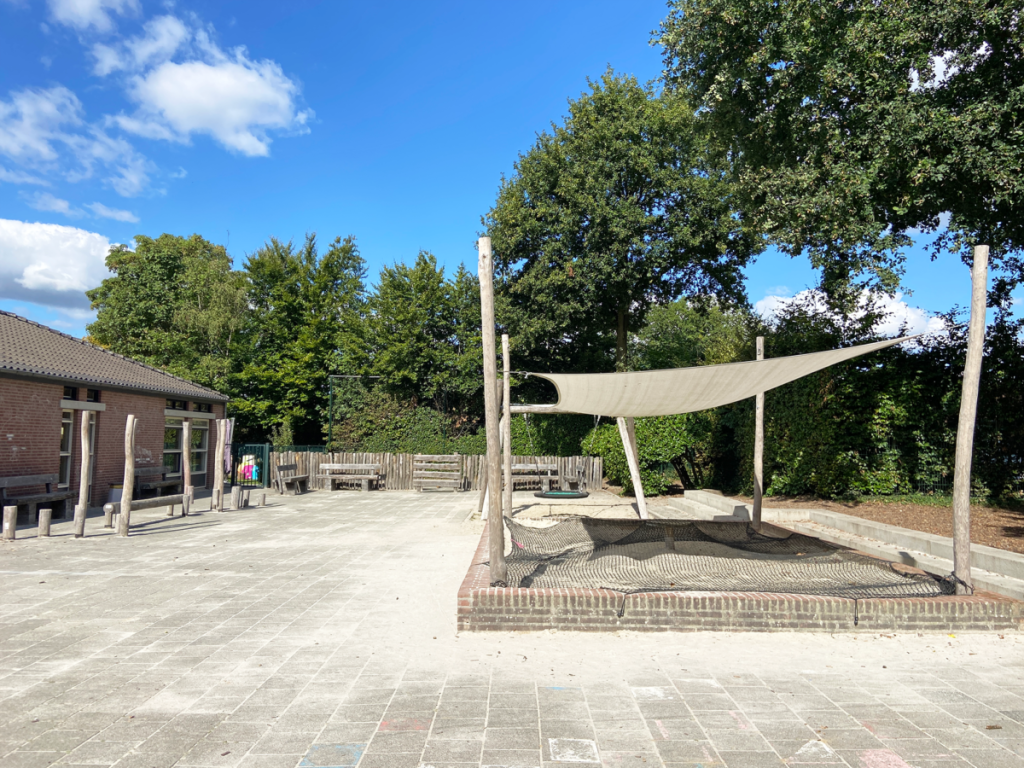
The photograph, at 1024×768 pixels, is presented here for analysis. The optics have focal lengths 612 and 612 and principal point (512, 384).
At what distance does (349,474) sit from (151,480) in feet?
16.9

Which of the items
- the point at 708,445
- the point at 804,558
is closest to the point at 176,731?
the point at 804,558

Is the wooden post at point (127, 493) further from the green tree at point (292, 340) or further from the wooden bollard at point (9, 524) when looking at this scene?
the green tree at point (292, 340)

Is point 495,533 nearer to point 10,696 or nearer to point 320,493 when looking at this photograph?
point 10,696

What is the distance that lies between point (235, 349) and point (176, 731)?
80.9ft

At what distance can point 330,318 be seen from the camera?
2548cm

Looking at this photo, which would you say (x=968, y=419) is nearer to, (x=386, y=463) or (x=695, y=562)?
(x=695, y=562)

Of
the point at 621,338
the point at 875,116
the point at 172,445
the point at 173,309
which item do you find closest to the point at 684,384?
the point at 875,116

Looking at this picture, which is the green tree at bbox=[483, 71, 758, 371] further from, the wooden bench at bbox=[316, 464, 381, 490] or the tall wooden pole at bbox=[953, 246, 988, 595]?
the tall wooden pole at bbox=[953, 246, 988, 595]

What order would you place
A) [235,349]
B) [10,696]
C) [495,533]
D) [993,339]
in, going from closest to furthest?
[10,696]
[495,533]
[993,339]
[235,349]

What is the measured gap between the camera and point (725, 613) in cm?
456

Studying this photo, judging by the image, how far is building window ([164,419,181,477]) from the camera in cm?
1638

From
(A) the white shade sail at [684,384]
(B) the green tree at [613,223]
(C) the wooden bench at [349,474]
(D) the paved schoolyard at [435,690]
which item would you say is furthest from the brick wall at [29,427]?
(B) the green tree at [613,223]

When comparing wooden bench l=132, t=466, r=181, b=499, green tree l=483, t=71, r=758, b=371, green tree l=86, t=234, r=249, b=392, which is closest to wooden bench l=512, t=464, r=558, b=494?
green tree l=483, t=71, r=758, b=371

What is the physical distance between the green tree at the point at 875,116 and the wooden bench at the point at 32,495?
1303cm
